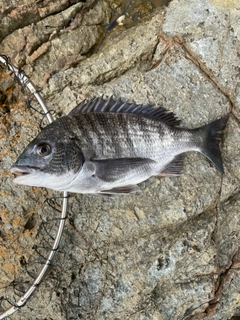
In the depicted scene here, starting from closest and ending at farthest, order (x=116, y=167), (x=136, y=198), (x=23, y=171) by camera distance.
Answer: (x=23, y=171), (x=116, y=167), (x=136, y=198)

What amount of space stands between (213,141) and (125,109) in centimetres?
108

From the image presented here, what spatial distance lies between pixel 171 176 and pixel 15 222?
192cm

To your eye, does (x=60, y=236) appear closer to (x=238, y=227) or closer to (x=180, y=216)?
(x=180, y=216)

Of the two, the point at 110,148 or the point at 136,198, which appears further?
the point at 136,198

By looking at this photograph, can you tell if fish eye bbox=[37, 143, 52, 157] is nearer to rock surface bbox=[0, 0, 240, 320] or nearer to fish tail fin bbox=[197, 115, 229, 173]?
rock surface bbox=[0, 0, 240, 320]

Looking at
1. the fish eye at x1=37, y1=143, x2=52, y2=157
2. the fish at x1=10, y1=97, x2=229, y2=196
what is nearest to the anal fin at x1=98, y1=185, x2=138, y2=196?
the fish at x1=10, y1=97, x2=229, y2=196

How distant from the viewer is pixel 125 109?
3773mm

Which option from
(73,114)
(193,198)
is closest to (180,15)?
(73,114)

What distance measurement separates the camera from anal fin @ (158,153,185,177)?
157 inches

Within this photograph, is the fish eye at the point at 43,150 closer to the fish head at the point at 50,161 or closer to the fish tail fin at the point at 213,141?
the fish head at the point at 50,161

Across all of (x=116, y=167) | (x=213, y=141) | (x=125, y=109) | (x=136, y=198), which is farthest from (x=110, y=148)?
(x=213, y=141)

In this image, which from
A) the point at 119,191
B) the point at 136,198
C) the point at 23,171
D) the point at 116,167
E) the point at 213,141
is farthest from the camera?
the point at 136,198

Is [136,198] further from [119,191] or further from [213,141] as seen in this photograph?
[213,141]

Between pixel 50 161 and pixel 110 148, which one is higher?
pixel 50 161
